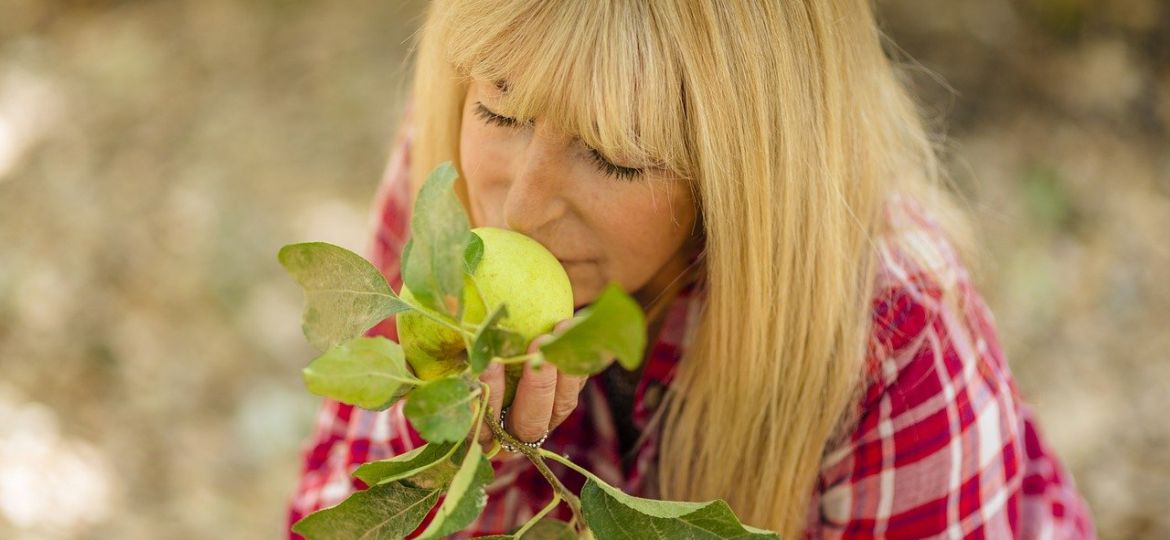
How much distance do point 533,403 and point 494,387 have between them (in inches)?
1.8

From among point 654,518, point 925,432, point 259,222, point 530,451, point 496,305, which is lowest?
point 925,432

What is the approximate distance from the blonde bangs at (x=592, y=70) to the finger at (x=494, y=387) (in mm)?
234

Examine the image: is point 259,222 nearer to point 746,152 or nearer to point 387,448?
point 387,448

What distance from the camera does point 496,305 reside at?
841 mm

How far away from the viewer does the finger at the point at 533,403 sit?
0.81 metres

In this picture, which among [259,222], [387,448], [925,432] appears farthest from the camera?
[259,222]

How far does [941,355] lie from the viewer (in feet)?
3.67

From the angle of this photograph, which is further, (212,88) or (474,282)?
(212,88)

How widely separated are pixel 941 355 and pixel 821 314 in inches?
6.2

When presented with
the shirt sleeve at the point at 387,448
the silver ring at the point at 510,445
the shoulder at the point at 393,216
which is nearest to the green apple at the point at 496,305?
the silver ring at the point at 510,445

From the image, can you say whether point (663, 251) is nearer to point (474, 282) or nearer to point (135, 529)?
point (474, 282)

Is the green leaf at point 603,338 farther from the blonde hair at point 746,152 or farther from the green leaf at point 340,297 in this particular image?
the blonde hair at point 746,152

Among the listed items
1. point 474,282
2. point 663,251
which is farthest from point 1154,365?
point 474,282

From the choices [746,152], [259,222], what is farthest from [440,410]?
[259,222]
